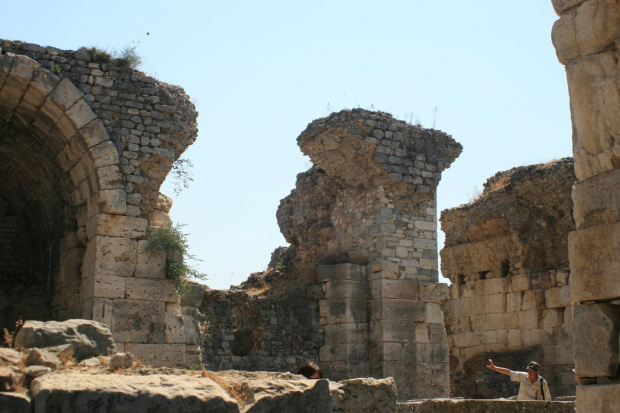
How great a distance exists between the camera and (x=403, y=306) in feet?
44.2

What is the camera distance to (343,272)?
1351 cm

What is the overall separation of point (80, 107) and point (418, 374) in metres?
7.11

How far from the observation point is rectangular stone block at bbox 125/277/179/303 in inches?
420

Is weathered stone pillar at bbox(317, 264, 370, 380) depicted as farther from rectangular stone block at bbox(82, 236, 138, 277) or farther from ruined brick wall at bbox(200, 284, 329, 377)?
rectangular stone block at bbox(82, 236, 138, 277)

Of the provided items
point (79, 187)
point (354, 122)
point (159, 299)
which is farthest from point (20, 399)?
point (354, 122)

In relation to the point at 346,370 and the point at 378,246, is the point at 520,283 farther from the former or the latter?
the point at 346,370

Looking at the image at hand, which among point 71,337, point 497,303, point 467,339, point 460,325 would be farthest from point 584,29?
point 460,325

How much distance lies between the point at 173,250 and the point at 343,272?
3588 millimetres

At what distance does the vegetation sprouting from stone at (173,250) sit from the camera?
10.9 metres

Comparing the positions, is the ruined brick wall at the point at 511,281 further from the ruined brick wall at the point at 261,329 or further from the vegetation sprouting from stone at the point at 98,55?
the vegetation sprouting from stone at the point at 98,55

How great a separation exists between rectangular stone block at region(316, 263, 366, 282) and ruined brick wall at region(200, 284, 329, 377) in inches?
11.4

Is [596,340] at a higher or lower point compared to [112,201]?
lower

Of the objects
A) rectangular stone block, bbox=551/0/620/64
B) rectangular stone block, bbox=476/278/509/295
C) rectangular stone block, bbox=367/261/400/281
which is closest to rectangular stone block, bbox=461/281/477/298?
rectangular stone block, bbox=476/278/509/295

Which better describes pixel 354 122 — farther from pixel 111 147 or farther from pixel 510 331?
pixel 510 331
